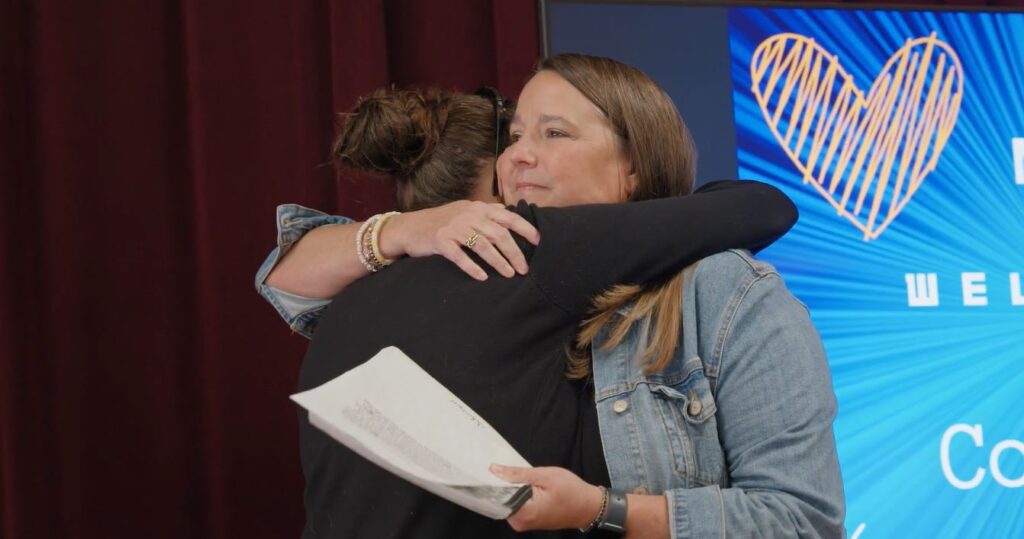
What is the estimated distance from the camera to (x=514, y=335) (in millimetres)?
1028

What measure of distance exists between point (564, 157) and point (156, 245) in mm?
1094

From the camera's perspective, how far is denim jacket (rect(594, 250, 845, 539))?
3.28ft

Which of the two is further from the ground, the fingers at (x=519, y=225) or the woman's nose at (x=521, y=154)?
the woman's nose at (x=521, y=154)

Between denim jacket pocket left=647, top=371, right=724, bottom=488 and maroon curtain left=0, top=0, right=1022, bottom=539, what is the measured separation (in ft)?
4.02

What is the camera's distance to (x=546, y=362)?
1.06m

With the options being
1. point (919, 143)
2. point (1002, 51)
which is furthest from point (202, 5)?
point (1002, 51)

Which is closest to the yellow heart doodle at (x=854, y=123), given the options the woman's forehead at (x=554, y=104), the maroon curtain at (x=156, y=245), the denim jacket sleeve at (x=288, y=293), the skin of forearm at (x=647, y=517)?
the maroon curtain at (x=156, y=245)

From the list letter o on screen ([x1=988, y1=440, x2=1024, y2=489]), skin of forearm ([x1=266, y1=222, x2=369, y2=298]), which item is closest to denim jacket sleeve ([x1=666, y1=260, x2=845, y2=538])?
skin of forearm ([x1=266, y1=222, x2=369, y2=298])

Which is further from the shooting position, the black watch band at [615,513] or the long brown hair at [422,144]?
the long brown hair at [422,144]

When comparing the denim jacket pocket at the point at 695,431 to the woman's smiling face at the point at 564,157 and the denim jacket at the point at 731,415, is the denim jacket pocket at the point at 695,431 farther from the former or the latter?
the woman's smiling face at the point at 564,157

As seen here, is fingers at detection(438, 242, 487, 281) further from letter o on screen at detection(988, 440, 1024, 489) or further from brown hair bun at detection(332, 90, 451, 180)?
letter o on screen at detection(988, 440, 1024, 489)

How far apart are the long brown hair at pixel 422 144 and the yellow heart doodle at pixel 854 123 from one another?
965mm

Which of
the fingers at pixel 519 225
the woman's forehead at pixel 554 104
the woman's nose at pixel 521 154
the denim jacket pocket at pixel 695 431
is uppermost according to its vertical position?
the woman's forehead at pixel 554 104

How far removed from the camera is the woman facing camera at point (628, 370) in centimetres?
101
